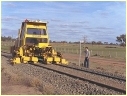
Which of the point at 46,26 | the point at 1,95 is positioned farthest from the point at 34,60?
the point at 1,95

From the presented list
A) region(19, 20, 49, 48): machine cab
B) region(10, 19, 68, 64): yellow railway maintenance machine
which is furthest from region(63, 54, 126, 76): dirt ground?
region(19, 20, 49, 48): machine cab

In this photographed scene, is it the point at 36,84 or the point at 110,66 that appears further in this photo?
the point at 110,66

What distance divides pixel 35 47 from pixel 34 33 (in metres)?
1.57

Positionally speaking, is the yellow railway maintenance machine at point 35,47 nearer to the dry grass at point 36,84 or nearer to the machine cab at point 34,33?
the machine cab at point 34,33

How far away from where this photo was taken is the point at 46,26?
1144 inches

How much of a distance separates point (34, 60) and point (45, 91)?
14.8 meters

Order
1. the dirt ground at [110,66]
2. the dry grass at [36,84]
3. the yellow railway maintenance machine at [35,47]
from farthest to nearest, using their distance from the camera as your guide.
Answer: the yellow railway maintenance machine at [35,47] < the dirt ground at [110,66] < the dry grass at [36,84]

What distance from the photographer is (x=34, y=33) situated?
28.8 metres

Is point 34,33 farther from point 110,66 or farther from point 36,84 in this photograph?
point 36,84

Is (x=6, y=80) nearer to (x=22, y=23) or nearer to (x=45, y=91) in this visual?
(x=45, y=91)

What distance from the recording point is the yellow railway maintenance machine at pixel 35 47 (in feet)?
88.7

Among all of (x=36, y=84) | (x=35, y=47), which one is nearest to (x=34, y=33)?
Result: (x=35, y=47)

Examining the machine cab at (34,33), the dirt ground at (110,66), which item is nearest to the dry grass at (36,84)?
the dirt ground at (110,66)

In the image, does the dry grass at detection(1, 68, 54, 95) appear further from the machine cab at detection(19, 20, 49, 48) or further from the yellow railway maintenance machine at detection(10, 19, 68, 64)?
the machine cab at detection(19, 20, 49, 48)
